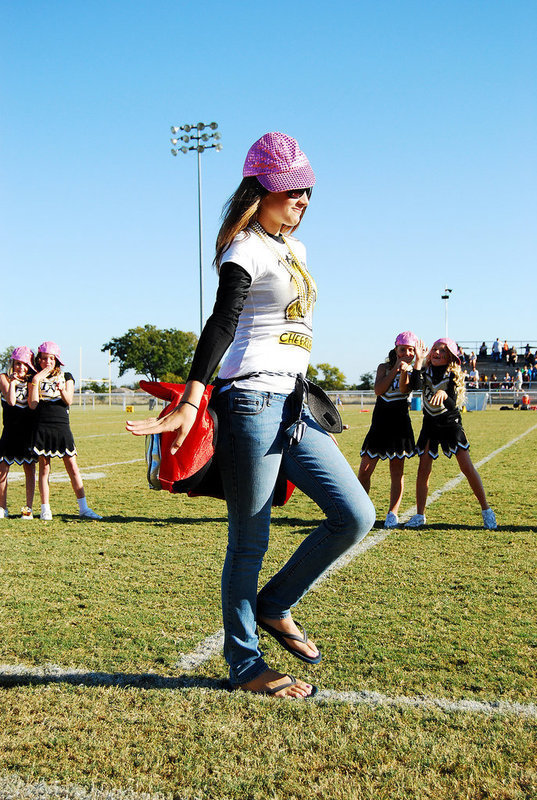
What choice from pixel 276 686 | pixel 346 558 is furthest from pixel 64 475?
pixel 276 686

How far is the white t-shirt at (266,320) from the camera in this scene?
285 centimetres

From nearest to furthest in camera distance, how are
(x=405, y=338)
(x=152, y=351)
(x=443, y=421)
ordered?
1. (x=405, y=338)
2. (x=443, y=421)
3. (x=152, y=351)

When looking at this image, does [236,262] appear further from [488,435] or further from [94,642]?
[488,435]

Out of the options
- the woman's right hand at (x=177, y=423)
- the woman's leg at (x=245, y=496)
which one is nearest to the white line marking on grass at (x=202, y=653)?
the woman's leg at (x=245, y=496)

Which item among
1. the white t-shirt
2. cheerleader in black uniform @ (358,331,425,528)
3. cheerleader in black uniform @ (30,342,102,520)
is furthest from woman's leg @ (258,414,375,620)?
cheerleader in black uniform @ (30,342,102,520)

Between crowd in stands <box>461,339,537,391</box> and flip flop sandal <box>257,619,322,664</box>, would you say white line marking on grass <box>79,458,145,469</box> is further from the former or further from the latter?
crowd in stands <box>461,339,537,391</box>

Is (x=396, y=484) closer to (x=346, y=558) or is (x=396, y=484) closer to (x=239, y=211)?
(x=346, y=558)

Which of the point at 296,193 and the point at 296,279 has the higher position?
the point at 296,193

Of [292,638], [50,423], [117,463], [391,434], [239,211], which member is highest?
[239,211]

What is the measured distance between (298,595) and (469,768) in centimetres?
97

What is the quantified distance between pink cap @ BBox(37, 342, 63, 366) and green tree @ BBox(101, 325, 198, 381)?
3417 inches

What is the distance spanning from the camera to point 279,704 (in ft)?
9.51

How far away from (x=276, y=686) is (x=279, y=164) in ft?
6.82

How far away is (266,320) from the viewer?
2.89 m
